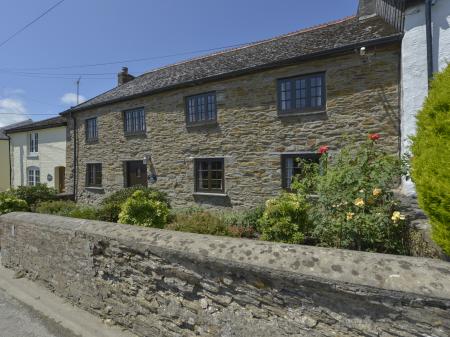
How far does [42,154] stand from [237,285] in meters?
22.0

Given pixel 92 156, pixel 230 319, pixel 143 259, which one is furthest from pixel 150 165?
pixel 230 319

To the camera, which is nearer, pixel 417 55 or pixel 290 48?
pixel 417 55

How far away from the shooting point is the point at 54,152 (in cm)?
1980

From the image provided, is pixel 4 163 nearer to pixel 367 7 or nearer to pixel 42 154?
pixel 42 154

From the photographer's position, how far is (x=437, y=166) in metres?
2.72

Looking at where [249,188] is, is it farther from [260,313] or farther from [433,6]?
[260,313]

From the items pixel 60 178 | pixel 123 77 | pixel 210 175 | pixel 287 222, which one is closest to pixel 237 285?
pixel 287 222

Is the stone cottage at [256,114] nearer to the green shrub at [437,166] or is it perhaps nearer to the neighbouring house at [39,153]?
the green shrub at [437,166]

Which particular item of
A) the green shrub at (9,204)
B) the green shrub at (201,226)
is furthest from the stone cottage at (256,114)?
the green shrub at (9,204)

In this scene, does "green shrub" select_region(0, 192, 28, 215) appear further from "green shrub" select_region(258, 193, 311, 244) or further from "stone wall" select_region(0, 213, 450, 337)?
"green shrub" select_region(258, 193, 311, 244)

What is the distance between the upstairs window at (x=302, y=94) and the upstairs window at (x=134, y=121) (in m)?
7.15

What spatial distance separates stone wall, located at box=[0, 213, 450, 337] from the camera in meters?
2.19

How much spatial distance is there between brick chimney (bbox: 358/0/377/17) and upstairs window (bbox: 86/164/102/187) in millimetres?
14578

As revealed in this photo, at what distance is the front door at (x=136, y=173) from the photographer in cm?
1438
